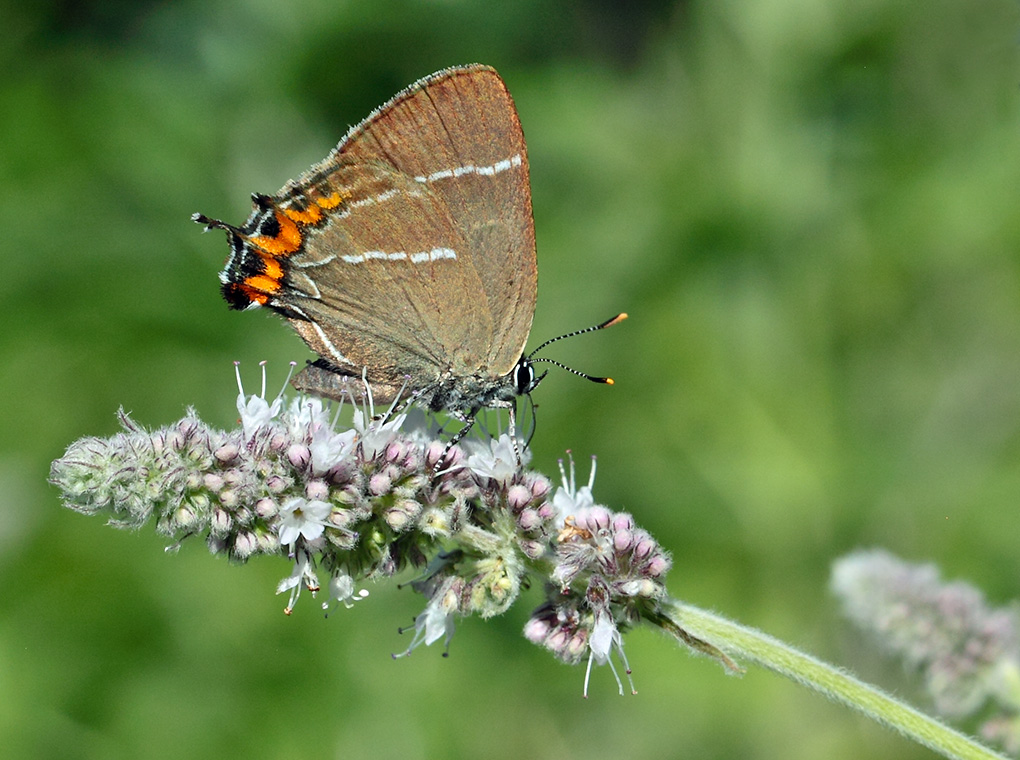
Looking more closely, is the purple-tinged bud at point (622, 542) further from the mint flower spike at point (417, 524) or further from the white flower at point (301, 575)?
the white flower at point (301, 575)

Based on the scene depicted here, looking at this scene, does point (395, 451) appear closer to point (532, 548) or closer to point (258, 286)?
point (532, 548)

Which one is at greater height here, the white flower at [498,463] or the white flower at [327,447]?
the white flower at [498,463]

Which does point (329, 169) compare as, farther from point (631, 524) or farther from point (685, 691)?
point (685, 691)

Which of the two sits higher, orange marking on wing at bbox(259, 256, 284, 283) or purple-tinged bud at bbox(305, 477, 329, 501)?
orange marking on wing at bbox(259, 256, 284, 283)

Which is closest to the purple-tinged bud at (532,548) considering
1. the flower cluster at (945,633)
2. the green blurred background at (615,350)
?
the flower cluster at (945,633)

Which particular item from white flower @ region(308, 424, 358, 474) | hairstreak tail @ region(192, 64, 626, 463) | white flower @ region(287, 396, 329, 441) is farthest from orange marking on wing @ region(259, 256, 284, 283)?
white flower @ region(308, 424, 358, 474)

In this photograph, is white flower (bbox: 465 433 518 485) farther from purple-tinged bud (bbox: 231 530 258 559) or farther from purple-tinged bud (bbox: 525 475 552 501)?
purple-tinged bud (bbox: 231 530 258 559)

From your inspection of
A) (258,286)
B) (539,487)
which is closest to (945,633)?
(539,487)
